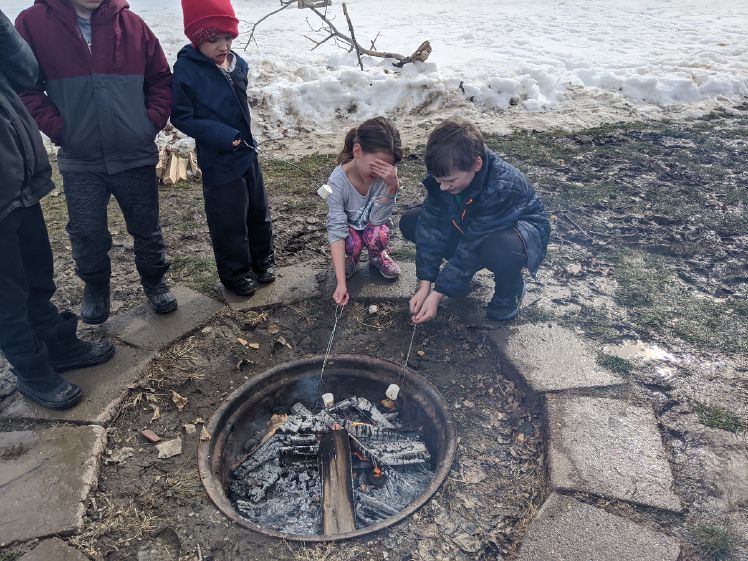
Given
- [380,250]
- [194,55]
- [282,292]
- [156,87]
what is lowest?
[282,292]

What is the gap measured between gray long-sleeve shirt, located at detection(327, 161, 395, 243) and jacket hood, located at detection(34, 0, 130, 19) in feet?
5.00

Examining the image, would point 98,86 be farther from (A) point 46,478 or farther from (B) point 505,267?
(B) point 505,267

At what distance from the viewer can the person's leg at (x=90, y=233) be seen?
3.17 m

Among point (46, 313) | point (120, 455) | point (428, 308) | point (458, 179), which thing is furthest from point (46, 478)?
point (458, 179)

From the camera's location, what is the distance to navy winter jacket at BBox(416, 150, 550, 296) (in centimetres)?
325

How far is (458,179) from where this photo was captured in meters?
3.07

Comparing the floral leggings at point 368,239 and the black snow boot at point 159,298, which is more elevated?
the floral leggings at point 368,239

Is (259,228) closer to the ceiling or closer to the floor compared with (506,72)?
closer to the floor

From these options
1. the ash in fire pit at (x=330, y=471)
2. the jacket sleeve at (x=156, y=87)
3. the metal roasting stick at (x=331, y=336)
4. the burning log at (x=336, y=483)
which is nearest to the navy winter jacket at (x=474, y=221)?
the metal roasting stick at (x=331, y=336)

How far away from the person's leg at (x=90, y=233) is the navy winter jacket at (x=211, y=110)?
61 cm

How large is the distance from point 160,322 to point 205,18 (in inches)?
75.2

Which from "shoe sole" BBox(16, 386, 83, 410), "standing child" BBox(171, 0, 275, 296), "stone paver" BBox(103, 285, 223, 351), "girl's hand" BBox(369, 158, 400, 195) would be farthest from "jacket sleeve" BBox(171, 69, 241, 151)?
"shoe sole" BBox(16, 386, 83, 410)

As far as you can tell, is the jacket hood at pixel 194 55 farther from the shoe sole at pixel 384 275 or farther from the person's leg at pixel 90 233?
the shoe sole at pixel 384 275

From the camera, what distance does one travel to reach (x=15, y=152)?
254cm
